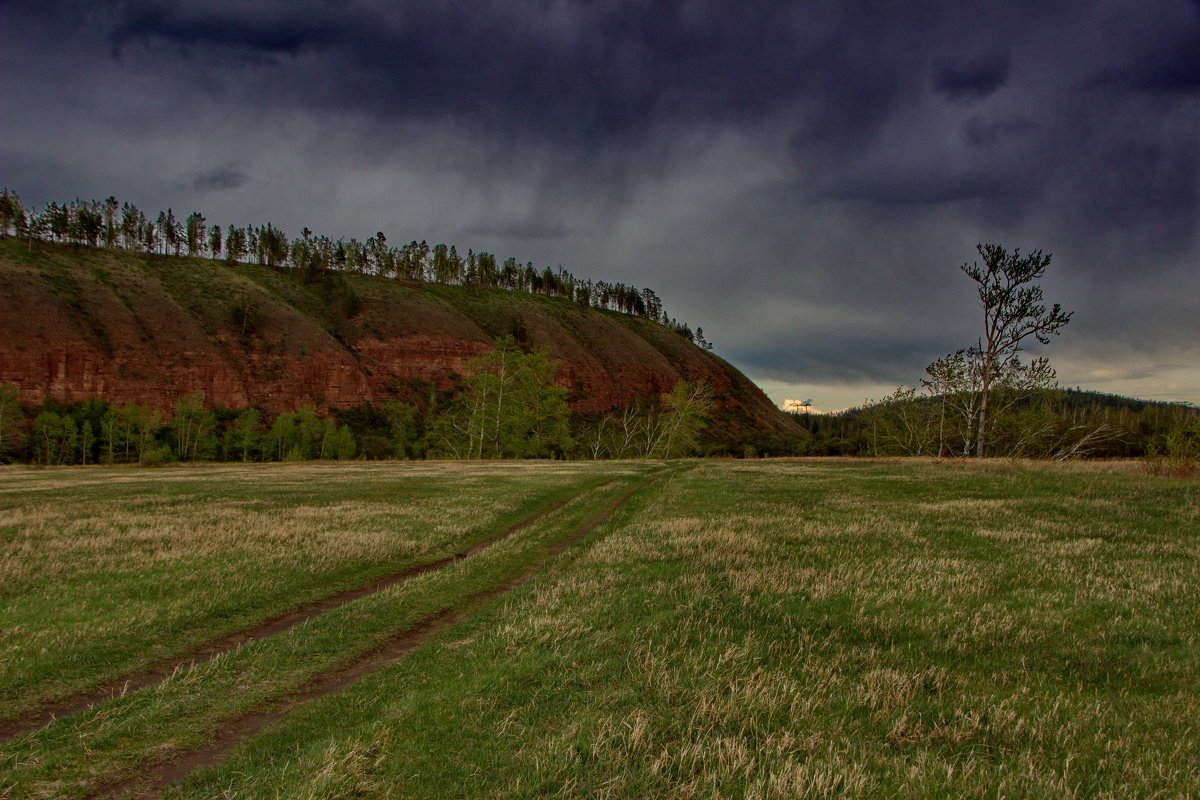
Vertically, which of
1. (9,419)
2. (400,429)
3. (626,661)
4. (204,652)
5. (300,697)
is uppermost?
(626,661)

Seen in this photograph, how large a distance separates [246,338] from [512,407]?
296 feet

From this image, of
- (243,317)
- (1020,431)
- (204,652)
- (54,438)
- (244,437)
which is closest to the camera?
(204,652)

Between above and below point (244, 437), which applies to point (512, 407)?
above

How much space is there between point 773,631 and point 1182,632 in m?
5.84

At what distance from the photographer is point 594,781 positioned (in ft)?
15.6

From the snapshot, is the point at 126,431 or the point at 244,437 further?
the point at 244,437

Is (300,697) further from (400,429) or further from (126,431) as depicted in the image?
(126,431)

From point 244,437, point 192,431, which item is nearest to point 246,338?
point 192,431

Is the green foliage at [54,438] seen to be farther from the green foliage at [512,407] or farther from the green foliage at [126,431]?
the green foliage at [512,407]

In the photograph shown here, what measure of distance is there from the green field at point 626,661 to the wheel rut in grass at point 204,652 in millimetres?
122

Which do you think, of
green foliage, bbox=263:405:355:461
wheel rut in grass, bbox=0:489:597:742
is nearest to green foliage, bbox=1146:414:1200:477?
wheel rut in grass, bbox=0:489:597:742

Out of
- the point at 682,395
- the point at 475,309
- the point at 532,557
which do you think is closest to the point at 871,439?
the point at 682,395

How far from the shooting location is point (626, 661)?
728 cm

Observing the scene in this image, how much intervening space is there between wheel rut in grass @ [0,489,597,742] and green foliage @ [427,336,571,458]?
53.9 metres
